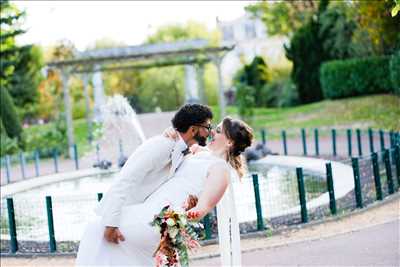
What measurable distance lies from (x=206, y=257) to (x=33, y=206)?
413 centimetres

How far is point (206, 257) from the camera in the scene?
30.7 feet

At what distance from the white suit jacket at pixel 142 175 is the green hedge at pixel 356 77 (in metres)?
28.8

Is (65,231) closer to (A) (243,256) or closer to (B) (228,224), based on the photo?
(A) (243,256)

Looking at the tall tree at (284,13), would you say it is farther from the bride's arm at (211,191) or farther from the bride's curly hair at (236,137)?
the bride's arm at (211,191)

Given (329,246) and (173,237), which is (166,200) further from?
(329,246)

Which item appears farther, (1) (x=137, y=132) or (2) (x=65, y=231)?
(1) (x=137, y=132)

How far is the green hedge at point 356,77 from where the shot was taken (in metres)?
33.4

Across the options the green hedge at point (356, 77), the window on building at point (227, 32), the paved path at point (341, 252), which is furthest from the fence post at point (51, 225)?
the window on building at point (227, 32)

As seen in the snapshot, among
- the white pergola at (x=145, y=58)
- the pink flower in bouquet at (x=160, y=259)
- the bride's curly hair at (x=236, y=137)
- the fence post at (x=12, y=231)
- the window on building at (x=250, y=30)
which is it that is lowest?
the fence post at (x=12, y=231)

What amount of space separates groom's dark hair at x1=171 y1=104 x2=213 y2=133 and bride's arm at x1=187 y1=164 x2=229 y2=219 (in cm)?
37

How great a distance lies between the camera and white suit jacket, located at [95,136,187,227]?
530 centimetres

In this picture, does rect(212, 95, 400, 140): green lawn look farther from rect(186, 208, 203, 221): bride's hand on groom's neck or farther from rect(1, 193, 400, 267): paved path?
rect(186, 208, 203, 221): bride's hand on groom's neck

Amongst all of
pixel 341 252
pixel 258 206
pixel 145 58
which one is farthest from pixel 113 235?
pixel 145 58

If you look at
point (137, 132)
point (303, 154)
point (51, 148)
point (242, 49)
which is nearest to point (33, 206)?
point (137, 132)
